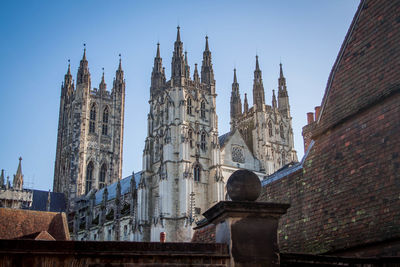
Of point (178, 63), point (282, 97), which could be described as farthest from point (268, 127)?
point (178, 63)

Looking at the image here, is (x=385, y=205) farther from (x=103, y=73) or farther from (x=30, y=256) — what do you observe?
(x=103, y=73)

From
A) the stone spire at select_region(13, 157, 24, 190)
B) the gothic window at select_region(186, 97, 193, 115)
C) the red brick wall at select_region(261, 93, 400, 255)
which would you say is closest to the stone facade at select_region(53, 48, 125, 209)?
the stone spire at select_region(13, 157, 24, 190)

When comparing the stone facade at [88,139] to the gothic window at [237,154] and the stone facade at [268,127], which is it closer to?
the stone facade at [268,127]

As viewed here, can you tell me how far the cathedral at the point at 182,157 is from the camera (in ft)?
167

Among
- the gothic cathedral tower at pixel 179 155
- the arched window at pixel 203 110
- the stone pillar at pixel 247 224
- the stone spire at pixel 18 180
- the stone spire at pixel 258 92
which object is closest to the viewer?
the stone pillar at pixel 247 224

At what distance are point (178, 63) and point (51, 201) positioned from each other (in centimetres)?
3284

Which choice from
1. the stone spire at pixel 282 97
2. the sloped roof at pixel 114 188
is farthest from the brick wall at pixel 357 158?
the sloped roof at pixel 114 188

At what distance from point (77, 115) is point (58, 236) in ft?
198

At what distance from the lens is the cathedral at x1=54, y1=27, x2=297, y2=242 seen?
50781 mm

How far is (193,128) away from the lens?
5416cm

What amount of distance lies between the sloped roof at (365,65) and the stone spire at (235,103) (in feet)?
183

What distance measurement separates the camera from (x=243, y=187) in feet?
20.5

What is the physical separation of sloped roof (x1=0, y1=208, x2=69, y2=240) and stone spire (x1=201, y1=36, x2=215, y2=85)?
4016cm

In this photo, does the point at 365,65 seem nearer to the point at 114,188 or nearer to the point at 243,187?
the point at 243,187
